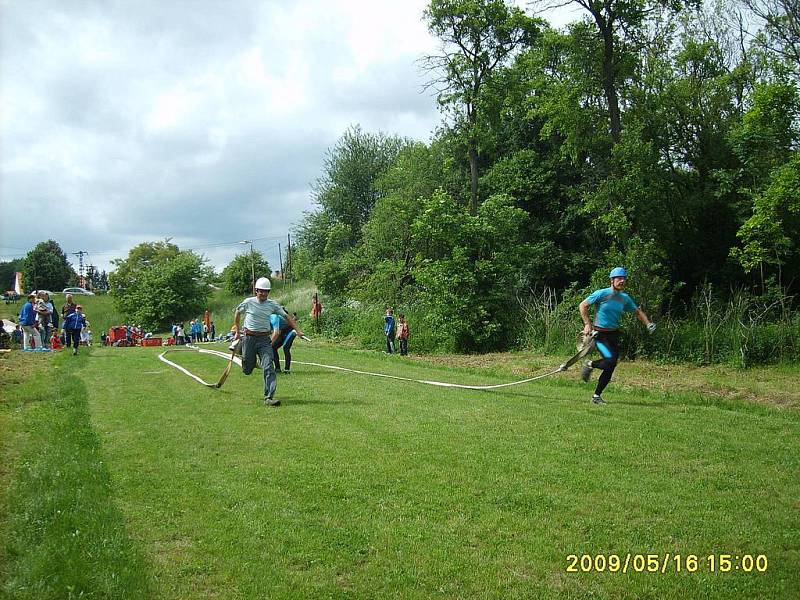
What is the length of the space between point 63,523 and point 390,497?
271 centimetres

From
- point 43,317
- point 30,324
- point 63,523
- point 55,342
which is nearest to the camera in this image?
point 63,523

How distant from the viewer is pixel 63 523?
537cm

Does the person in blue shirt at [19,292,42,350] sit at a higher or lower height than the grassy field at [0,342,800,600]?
higher

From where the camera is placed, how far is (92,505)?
5773 mm

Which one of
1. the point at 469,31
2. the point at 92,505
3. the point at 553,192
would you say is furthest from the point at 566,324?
the point at 92,505

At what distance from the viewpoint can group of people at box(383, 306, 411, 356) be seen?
25.2 meters

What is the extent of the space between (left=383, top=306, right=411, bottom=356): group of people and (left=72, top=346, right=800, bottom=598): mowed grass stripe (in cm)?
1425

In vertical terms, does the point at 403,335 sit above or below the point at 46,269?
below

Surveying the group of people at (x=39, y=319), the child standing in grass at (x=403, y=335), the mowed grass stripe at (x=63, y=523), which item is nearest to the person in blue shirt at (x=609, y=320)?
the mowed grass stripe at (x=63, y=523)

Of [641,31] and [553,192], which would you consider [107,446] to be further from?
[553,192]

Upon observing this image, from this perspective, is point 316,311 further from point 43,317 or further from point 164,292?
point 164,292

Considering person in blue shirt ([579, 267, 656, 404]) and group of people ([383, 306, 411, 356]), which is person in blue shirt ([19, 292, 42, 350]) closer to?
group of people ([383, 306, 411, 356])

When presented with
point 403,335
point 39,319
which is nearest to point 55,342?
point 39,319
